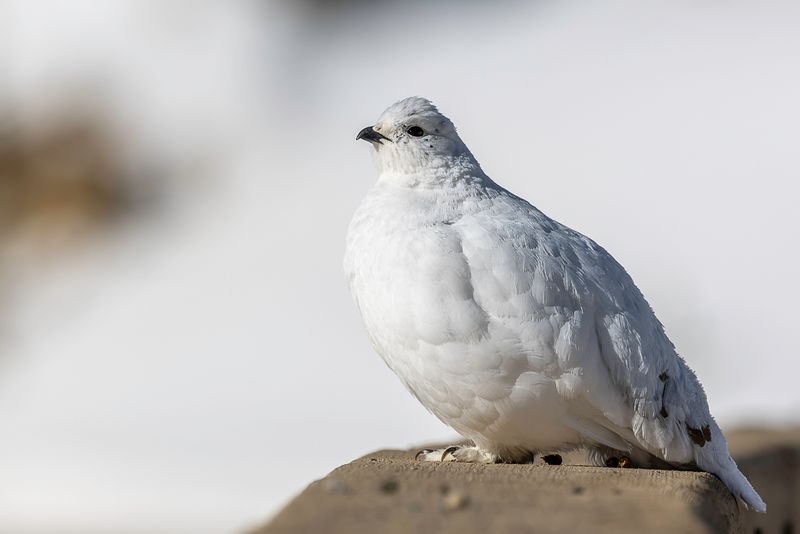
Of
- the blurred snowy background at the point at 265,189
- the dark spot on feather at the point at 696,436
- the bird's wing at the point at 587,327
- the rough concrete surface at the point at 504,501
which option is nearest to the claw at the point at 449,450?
the rough concrete surface at the point at 504,501

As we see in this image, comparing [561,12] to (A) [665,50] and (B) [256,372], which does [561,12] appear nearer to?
(A) [665,50]

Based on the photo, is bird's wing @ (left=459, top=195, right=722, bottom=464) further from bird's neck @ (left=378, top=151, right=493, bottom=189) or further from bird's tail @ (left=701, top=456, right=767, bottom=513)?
bird's neck @ (left=378, top=151, right=493, bottom=189)

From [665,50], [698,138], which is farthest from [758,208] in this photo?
[665,50]

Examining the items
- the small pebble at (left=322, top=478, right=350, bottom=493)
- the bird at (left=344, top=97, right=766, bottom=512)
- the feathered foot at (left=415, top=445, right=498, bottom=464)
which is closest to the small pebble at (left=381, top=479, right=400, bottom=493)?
the small pebble at (left=322, top=478, right=350, bottom=493)

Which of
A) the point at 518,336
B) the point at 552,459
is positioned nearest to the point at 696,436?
the point at 552,459

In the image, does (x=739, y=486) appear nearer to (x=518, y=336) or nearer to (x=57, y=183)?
(x=518, y=336)

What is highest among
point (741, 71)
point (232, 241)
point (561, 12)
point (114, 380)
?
point (561, 12)

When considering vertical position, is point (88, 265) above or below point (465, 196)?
below

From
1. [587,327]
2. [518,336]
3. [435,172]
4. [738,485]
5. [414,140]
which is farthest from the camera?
[414,140]
